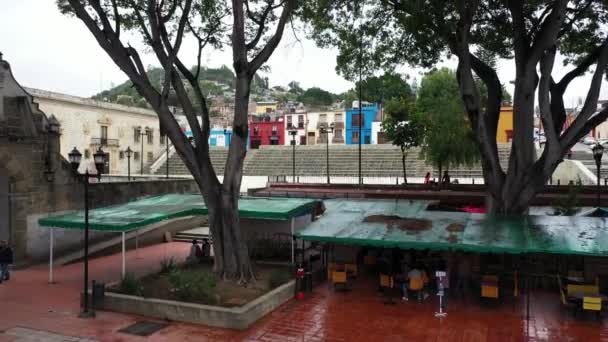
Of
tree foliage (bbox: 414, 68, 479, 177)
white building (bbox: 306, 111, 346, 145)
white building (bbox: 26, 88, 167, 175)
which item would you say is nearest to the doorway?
tree foliage (bbox: 414, 68, 479, 177)

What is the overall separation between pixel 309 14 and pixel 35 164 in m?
12.5

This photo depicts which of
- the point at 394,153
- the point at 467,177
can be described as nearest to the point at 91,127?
the point at 394,153

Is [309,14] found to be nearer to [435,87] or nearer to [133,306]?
[133,306]

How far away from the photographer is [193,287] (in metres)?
12.7

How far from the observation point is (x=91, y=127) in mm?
51188

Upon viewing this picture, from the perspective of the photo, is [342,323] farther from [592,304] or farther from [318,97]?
[318,97]

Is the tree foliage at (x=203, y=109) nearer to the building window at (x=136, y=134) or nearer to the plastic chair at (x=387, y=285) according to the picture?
the plastic chair at (x=387, y=285)

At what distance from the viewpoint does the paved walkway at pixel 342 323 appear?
1092 cm

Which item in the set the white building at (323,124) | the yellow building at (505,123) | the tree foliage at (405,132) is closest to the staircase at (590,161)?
the yellow building at (505,123)

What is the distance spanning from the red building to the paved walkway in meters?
62.0

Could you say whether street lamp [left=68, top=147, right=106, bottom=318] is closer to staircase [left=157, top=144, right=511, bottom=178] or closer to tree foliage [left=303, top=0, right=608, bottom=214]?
tree foliage [left=303, top=0, right=608, bottom=214]

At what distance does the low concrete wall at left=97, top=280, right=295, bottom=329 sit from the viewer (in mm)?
11531

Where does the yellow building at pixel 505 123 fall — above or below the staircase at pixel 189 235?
above

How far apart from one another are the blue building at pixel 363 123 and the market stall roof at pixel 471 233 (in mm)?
55491
